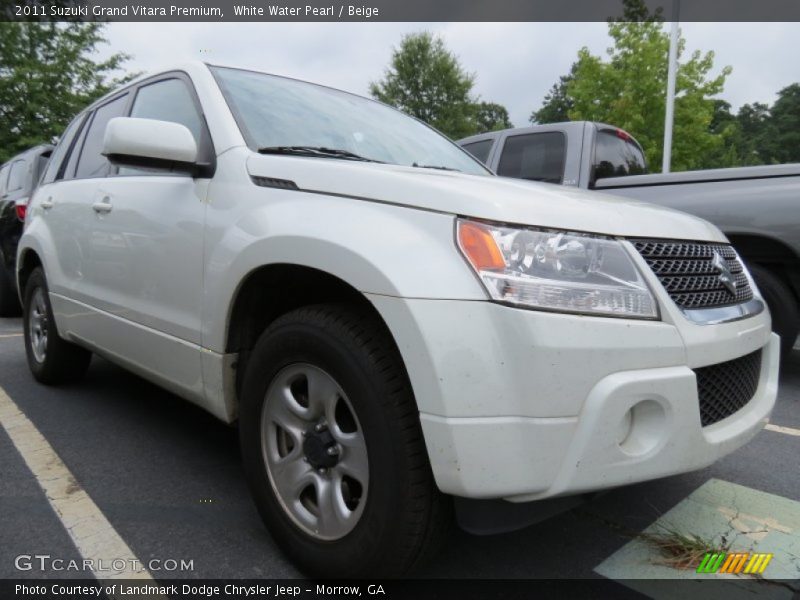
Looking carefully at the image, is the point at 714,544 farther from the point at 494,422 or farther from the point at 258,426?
the point at 258,426

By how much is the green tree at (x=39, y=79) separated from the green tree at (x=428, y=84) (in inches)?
636

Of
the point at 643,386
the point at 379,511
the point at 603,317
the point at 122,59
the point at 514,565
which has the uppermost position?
the point at 122,59

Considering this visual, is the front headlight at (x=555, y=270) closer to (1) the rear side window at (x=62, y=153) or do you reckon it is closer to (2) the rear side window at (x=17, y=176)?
(1) the rear side window at (x=62, y=153)

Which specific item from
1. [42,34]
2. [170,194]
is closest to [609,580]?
[170,194]

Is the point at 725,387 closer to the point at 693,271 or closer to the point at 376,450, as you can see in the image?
the point at 693,271

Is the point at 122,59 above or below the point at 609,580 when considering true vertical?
above

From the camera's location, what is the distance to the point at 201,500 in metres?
2.34

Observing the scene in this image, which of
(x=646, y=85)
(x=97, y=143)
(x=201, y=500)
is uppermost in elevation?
(x=646, y=85)

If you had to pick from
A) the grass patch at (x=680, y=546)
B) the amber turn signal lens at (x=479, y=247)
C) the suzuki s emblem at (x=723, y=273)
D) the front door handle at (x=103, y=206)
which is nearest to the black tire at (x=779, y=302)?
the suzuki s emblem at (x=723, y=273)

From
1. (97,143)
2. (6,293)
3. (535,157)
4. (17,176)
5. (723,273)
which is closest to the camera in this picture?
(723,273)

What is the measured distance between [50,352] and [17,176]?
446cm

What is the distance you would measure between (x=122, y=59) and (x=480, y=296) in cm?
2294

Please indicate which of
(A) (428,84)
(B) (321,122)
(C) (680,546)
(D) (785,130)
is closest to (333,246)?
(B) (321,122)

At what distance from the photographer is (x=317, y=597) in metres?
1.74
